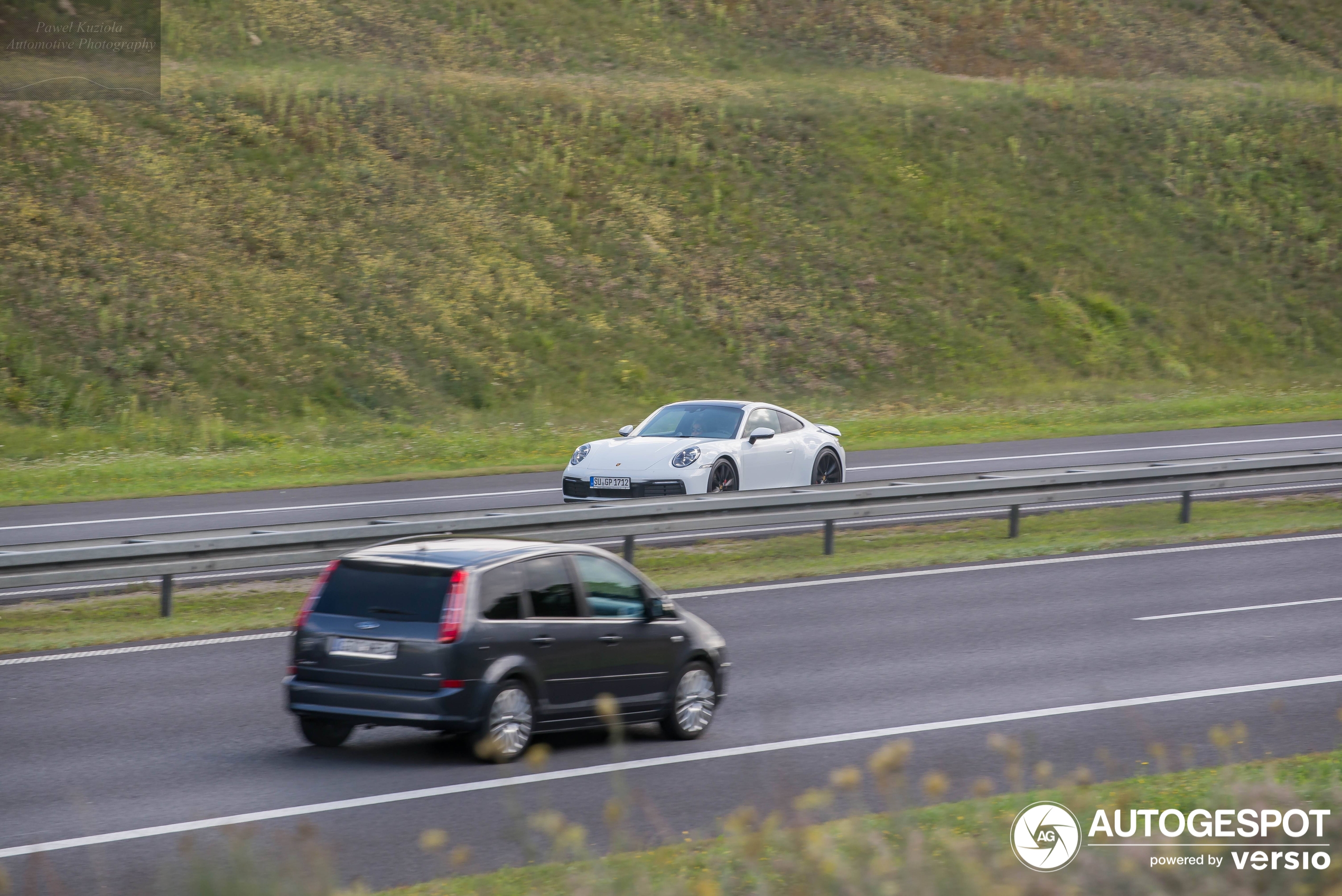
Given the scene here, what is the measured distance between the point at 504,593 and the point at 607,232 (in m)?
29.7

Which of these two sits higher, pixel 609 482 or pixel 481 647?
pixel 481 647

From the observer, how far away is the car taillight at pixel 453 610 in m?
8.86

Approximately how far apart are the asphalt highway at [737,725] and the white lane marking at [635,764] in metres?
0.03

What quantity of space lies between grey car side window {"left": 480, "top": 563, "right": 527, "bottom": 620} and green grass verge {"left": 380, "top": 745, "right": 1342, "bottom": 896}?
2.35 m

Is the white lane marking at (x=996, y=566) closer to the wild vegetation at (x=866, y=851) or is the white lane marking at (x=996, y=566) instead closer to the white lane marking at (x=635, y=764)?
the white lane marking at (x=635, y=764)

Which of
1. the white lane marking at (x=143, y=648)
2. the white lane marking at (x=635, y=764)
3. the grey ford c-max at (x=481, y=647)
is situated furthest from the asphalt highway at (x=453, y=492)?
the white lane marking at (x=635, y=764)

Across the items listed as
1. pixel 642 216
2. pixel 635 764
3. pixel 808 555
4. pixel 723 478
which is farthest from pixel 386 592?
pixel 642 216

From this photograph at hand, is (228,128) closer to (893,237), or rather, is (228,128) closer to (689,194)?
(689,194)

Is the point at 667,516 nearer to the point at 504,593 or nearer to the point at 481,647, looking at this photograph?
the point at 504,593

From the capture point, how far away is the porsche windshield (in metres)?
19.6

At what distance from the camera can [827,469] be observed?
21078 mm

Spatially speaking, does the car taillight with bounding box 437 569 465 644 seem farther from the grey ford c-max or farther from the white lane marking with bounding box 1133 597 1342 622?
the white lane marking with bounding box 1133 597 1342 622

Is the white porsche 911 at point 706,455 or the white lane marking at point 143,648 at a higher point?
the white porsche 911 at point 706,455

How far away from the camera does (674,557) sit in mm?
17766
